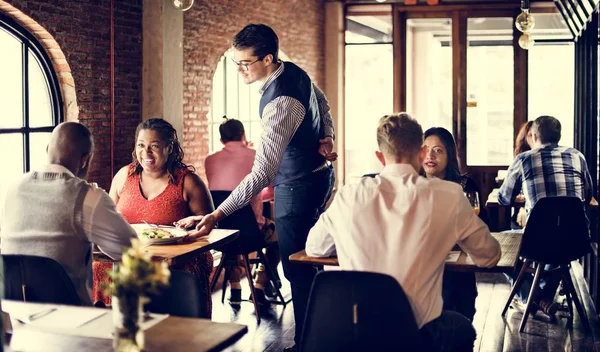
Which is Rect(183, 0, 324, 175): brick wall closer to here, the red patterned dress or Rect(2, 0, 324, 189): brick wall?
Rect(2, 0, 324, 189): brick wall

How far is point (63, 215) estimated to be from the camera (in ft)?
11.6

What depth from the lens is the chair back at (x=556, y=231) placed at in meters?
5.83

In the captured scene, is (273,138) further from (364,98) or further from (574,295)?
(364,98)

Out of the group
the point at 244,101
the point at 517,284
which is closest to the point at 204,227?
the point at 517,284

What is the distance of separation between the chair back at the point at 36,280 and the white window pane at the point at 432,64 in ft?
27.7

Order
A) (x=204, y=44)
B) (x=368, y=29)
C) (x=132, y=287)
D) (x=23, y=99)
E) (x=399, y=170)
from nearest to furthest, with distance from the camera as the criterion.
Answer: (x=132, y=287)
(x=399, y=170)
(x=23, y=99)
(x=204, y=44)
(x=368, y=29)

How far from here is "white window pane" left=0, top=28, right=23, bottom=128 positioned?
18.9 feet

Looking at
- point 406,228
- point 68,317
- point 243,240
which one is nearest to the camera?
point 68,317

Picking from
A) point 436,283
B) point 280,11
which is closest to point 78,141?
point 436,283

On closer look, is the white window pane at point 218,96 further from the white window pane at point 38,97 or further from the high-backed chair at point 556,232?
the high-backed chair at point 556,232

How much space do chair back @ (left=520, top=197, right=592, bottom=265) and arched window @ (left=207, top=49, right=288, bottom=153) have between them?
3.20 m

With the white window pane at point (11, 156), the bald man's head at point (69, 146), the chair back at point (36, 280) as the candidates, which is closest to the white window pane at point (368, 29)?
the white window pane at point (11, 156)

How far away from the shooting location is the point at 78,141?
3.64 meters

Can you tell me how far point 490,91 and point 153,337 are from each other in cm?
916
